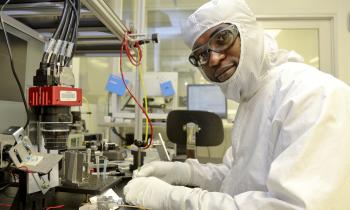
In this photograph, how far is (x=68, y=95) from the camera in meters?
0.70

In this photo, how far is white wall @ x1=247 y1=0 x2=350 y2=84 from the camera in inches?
122

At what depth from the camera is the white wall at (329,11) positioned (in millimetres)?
3102

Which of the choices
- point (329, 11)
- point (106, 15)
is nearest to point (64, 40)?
point (106, 15)

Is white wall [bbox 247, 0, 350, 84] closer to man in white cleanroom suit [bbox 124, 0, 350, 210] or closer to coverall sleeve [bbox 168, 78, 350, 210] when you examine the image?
man in white cleanroom suit [bbox 124, 0, 350, 210]

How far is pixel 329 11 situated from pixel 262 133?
305 centimetres

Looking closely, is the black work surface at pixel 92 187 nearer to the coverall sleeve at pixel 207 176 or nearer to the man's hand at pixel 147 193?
the man's hand at pixel 147 193

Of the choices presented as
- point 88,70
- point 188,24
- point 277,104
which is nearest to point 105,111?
point 88,70

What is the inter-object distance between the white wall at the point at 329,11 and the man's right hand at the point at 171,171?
8.93 feet

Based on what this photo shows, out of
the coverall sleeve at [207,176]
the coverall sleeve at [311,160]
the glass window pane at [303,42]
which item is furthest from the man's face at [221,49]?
the glass window pane at [303,42]

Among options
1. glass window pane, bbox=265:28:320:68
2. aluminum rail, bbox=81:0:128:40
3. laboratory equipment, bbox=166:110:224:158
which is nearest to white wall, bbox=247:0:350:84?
glass window pane, bbox=265:28:320:68

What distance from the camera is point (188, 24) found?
3.39 ft

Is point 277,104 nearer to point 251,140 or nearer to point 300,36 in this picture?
point 251,140

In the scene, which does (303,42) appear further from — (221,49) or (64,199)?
(64,199)

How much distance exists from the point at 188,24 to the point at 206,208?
0.68 m
